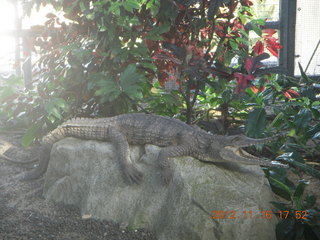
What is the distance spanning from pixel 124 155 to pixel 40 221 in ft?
2.40

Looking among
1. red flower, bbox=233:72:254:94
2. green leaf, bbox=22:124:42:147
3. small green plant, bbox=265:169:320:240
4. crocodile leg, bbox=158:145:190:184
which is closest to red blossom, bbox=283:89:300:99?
red flower, bbox=233:72:254:94

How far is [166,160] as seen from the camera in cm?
255

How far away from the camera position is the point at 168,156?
259 cm

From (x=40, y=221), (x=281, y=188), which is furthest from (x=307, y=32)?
(x=40, y=221)

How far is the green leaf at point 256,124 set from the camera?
3.07 meters

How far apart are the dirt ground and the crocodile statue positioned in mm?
353

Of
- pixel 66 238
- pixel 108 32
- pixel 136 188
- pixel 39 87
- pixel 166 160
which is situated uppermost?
pixel 108 32

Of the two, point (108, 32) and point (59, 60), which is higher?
point (108, 32)

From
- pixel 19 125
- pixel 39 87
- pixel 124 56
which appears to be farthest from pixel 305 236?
pixel 19 125

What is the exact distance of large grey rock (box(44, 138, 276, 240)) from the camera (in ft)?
7.38

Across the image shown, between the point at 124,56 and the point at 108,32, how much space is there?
0.24 m

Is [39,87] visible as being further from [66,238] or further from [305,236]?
[305,236]

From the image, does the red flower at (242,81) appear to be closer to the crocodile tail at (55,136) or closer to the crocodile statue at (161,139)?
the crocodile statue at (161,139)

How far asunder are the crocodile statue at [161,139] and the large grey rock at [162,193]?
7cm
